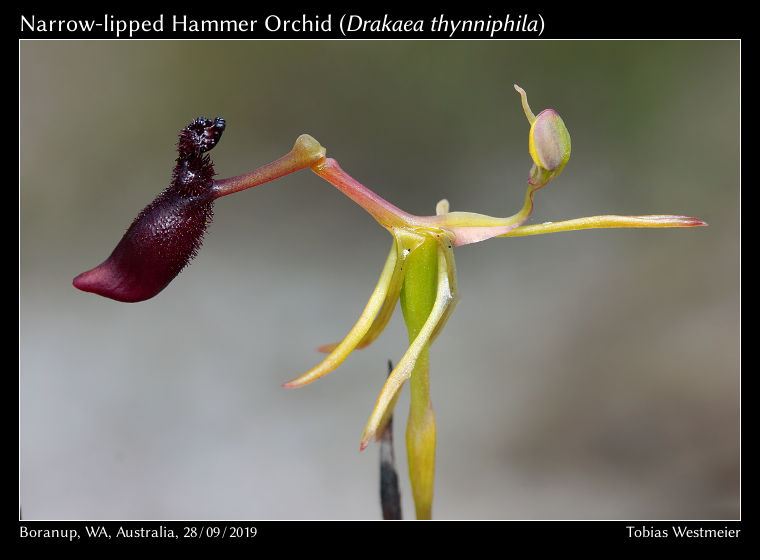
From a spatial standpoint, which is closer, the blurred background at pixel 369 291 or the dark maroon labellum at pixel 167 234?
the dark maroon labellum at pixel 167 234

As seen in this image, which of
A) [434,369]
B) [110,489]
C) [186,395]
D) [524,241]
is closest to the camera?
[110,489]

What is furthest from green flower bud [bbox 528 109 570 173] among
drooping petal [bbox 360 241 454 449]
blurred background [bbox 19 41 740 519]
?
blurred background [bbox 19 41 740 519]

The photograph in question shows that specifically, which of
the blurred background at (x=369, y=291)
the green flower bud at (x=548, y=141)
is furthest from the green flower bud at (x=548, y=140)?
the blurred background at (x=369, y=291)

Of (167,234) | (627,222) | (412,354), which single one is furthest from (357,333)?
(627,222)

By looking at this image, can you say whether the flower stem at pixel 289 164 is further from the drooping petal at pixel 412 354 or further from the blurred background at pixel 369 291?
the blurred background at pixel 369 291

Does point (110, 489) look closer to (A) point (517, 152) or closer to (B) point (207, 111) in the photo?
(B) point (207, 111)

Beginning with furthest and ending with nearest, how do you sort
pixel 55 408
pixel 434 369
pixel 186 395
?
pixel 434 369 → pixel 186 395 → pixel 55 408
